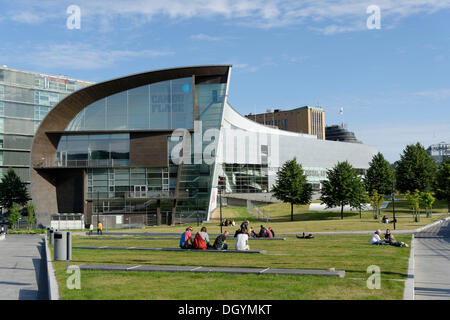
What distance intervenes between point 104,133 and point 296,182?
86.3 feet

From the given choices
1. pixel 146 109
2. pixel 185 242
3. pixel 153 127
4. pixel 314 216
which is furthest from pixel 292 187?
pixel 185 242

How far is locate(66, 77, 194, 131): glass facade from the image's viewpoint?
60719 mm

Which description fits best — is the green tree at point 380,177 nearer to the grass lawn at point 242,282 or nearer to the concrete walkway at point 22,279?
the grass lawn at point 242,282

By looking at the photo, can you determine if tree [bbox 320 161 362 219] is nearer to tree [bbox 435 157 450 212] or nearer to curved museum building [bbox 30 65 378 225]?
tree [bbox 435 157 450 212]

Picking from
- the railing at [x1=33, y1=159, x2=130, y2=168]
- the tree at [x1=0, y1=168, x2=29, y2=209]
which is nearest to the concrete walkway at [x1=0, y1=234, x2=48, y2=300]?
the railing at [x1=33, y1=159, x2=130, y2=168]

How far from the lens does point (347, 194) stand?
6259 centimetres

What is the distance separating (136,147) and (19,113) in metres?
45.5

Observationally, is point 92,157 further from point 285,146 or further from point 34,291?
point 34,291

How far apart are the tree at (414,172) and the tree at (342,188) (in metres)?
20.6

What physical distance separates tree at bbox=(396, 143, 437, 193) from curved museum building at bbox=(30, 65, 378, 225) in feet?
122

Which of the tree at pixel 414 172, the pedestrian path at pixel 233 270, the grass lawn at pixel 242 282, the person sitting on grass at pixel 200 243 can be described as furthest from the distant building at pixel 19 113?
the pedestrian path at pixel 233 270

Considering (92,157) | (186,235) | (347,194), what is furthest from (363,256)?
(92,157)

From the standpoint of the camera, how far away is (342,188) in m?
62.9

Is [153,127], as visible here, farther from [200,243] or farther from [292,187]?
[200,243]
